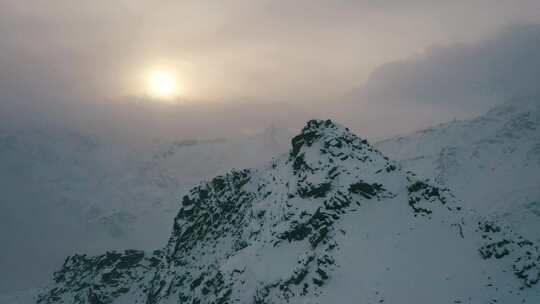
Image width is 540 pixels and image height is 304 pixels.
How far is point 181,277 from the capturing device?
106 metres

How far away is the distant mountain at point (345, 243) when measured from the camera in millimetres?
71875

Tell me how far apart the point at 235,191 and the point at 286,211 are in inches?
1080

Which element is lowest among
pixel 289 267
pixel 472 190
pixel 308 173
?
pixel 472 190

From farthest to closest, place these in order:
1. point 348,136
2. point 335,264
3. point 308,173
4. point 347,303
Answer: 1. point 348,136
2. point 308,173
3. point 335,264
4. point 347,303

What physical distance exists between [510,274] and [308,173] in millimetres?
31553

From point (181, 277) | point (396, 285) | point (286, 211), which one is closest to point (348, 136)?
point (286, 211)

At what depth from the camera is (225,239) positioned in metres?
103

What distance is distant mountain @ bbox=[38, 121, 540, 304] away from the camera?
71.9 metres

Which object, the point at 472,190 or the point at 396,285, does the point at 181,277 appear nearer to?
the point at 396,285

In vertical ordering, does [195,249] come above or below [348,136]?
below

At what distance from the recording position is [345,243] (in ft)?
260

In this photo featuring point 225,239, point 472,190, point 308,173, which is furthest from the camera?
point 472,190

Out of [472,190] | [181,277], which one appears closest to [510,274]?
[181,277]

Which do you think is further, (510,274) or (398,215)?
(398,215)
